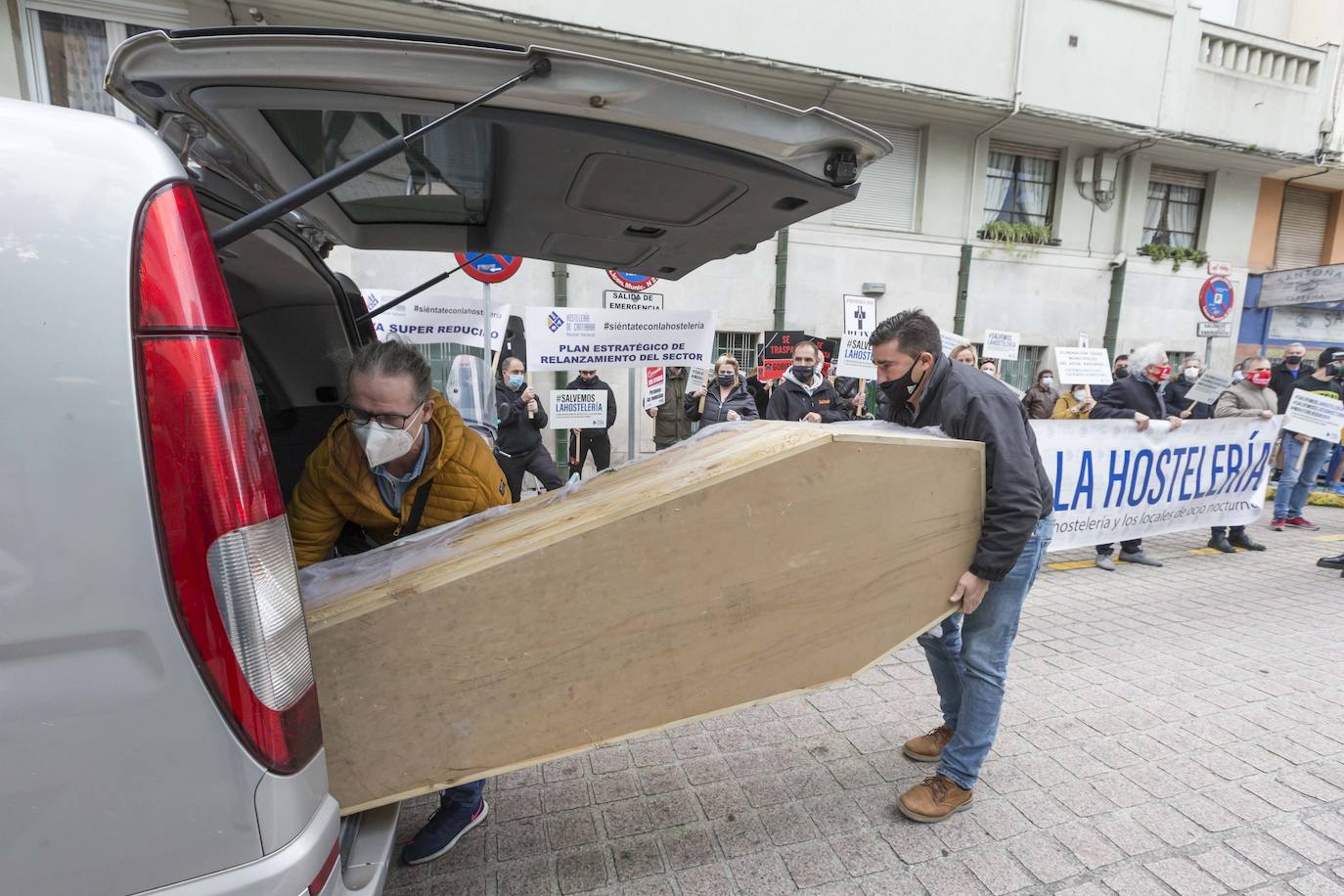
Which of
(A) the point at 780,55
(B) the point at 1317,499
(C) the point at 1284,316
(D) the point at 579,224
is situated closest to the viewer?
(D) the point at 579,224

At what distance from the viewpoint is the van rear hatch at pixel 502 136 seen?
3.93 feet

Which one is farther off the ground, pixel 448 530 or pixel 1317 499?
pixel 448 530

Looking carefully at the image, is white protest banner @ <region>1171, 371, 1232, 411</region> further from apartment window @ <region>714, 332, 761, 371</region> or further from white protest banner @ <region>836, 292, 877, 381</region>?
apartment window @ <region>714, 332, 761, 371</region>

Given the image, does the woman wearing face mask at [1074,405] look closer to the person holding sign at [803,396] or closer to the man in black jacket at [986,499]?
the person holding sign at [803,396]

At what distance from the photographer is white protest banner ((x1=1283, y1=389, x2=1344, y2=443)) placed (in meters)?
6.67

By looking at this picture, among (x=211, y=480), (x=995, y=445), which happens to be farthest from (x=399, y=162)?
(x=995, y=445)

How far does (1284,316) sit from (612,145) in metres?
19.2

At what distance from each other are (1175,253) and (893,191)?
6.66 m

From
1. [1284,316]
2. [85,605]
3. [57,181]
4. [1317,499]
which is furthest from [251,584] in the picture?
[1284,316]

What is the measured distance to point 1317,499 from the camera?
366 inches

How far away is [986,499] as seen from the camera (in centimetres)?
213

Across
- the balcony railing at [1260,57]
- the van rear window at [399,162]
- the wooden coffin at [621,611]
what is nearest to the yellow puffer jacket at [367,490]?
the wooden coffin at [621,611]

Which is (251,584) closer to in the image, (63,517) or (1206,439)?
(63,517)

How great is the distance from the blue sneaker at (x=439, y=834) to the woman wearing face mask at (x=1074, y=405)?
8.26 m
